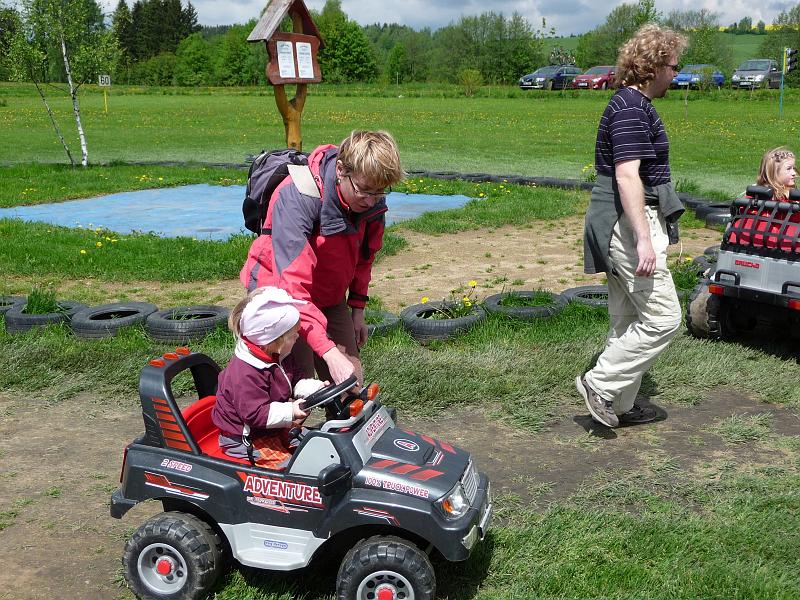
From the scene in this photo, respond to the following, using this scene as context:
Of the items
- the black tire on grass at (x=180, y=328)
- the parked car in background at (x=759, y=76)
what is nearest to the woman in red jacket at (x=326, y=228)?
the black tire on grass at (x=180, y=328)

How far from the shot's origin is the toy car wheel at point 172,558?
291 centimetres

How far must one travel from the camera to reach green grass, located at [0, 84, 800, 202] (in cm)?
1814

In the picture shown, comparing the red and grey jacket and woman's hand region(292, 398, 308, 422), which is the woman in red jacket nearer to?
the red and grey jacket

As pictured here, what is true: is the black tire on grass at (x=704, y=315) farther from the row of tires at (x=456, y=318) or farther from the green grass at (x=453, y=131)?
the green grass at (x=453, y=131)

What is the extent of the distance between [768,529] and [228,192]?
11.8m

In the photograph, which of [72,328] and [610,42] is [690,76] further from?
[72,328]

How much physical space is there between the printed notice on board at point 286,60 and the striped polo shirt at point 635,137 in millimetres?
6906

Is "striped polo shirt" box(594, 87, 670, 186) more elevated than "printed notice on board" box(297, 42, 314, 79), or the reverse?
"printed notice on board" box(297, 42, 314, 79)

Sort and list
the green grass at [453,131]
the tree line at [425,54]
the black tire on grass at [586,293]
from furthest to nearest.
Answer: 1. the tree line at [425,54]
2. the green grass at [453,131]
3. the black tire on grass at [586,293]

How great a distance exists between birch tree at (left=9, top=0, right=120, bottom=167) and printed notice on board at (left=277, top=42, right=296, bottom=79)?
837cm

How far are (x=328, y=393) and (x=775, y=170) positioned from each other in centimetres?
403

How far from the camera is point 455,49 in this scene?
269ft

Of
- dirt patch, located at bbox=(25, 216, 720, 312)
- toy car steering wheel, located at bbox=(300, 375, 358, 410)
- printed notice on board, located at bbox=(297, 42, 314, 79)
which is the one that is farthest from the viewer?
printed notice on board, located at bbox=(297, 42, 314, 79)

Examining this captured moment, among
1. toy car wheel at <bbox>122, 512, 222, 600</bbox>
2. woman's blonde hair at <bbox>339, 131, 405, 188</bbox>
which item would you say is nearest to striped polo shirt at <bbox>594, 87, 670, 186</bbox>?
woman's blonde hair at <bbox>339, 131, 405, 188</bbox>
